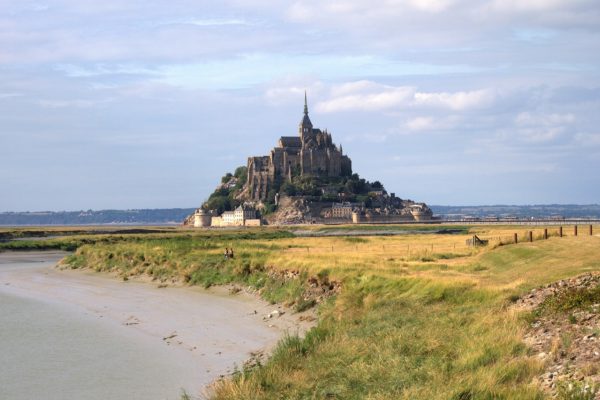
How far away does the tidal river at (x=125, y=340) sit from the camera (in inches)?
635

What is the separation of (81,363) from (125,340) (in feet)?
10.2

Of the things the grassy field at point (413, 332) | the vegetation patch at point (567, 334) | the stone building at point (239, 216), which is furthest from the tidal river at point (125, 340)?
the stone building at point (239, 216)

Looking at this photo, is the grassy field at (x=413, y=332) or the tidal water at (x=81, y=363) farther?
the tidal water at (x=81, y=363)

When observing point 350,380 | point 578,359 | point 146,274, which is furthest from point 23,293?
point 578,359

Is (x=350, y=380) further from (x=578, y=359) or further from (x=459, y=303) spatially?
(x=459, y=303)

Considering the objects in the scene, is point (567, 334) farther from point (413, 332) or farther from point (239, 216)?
point (239, 216)

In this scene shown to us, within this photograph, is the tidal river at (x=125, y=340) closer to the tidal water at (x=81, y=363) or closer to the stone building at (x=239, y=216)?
the tidal water at (x=81, y=363)

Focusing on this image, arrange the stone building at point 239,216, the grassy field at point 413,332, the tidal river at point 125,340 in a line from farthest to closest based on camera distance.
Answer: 1. the stone building at point 239,216
2. the tidal river at point 125,340
3. the grassy field at point 413,332

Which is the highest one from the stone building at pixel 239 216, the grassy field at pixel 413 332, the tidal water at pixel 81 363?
the stone building at pixel 239 216

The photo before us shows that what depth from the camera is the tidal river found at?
16.1 metres

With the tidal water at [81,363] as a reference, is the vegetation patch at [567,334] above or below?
above

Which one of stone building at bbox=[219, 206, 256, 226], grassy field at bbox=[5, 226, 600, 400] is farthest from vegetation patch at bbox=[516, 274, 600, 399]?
stone building at bbox=[219, 206, 256, 226]

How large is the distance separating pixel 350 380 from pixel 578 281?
6092mm

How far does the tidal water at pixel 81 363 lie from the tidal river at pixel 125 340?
2 cm
